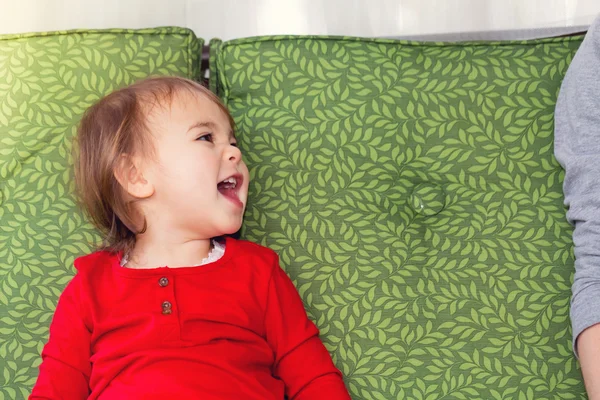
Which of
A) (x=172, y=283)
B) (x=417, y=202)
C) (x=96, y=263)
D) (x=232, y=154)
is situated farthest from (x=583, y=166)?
(x=96, y=263)

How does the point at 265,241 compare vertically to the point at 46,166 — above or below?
below

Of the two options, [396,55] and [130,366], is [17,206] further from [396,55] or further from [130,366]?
[396,55]

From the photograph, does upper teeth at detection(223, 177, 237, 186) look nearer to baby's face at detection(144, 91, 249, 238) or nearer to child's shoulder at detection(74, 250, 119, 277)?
baby's face at detection(144, 91, 249, 238)

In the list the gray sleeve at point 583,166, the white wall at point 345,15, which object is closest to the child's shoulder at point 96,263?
the white wall at point 345,15

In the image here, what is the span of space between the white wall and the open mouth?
1.82 feet

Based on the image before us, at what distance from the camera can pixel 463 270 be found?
132 cm

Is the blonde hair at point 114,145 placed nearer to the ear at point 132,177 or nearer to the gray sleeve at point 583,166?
the ear at point 132,177

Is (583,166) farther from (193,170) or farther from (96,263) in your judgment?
(96,263)

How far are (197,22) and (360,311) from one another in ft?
2.78

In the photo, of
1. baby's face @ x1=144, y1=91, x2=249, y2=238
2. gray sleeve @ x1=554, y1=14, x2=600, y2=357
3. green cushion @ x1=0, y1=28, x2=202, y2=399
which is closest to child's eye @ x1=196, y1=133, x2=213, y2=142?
baby's face @ x1=144, y1=91, x2=249, y2=238

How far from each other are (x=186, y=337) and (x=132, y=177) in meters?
0.31

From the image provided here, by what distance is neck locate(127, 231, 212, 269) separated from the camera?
4.09ft

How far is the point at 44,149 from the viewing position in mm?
1396

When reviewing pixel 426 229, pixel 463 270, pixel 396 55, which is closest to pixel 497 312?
pixel 463 270
